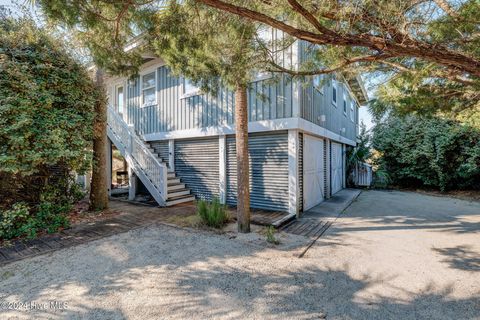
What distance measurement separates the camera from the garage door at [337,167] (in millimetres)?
9607

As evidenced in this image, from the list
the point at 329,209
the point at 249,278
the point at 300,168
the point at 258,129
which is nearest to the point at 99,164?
the point at 258,129

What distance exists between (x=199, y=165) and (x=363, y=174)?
8.70 metres

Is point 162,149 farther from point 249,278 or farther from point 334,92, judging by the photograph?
point 334,92

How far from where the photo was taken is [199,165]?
7.66 meters

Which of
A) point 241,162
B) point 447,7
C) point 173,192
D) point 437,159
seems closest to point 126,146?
point 173,192

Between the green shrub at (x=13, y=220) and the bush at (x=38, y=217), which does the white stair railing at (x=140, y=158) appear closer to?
the bush at (x=38, y=217)

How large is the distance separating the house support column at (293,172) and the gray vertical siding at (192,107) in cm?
61

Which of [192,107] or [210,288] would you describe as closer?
[210,288]

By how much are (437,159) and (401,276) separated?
9.30m

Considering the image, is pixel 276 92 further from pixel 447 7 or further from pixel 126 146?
pixel 126 146

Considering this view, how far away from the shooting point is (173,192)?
7449 mm

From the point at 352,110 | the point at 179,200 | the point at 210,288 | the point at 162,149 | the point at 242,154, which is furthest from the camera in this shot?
the point at 352,110

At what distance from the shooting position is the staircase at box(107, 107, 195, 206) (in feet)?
23.3

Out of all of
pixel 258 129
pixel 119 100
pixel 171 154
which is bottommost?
pixel 171 154
